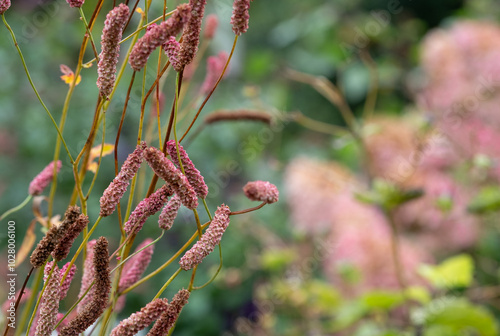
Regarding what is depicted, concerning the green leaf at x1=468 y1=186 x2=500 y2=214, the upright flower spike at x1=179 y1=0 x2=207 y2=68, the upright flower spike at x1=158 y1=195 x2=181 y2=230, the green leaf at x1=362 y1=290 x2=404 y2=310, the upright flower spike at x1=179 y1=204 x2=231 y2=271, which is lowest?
the upright flower spike at x1=179 y1=204 x2=231 y2=271

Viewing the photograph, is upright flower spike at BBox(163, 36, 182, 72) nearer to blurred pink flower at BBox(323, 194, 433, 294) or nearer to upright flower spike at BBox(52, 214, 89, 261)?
upright flower spike at BBox(52, 214, 89, 261)

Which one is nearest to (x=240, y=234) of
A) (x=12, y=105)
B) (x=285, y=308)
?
(x=285, y=308)

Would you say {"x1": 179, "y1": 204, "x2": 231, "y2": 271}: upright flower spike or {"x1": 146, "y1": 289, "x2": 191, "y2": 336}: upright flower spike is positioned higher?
{"x1": 179, "y1": 204, "x2": 231, "y2": 271}: upright flower spike

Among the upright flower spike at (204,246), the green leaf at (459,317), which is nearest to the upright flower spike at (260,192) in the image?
the upright flower spike at (204,246)

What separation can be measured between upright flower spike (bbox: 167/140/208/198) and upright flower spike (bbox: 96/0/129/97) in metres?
0.04

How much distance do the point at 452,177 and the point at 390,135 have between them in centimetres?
15

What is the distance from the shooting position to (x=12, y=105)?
124cm

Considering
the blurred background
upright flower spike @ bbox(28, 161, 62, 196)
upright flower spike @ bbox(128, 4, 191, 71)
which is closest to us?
upright flower spike @ bbox(128, 4, 191, 71)

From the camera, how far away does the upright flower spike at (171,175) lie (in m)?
0.24

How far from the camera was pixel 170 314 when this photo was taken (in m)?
0.27

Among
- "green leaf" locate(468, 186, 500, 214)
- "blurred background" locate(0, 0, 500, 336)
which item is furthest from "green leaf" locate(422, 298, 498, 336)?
"green leaf" locate(468, 186, 500, 214)

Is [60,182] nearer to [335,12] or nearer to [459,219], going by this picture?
[459,219]

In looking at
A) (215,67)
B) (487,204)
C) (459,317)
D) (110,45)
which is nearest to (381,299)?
(459,317)

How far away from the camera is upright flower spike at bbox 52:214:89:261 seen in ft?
0.85
